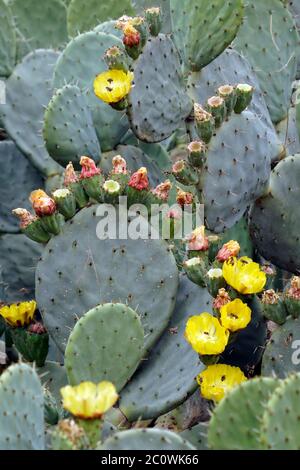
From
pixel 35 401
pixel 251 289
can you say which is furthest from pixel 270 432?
pixel 251 289

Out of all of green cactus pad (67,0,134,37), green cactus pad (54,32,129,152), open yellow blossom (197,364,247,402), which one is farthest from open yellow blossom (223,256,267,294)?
green cactus pad (67,0,134,37)

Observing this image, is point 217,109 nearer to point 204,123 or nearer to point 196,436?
point 204,123

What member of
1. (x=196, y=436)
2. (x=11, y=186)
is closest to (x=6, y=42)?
(x=11, y=186)

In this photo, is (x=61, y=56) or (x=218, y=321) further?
(x=61, y=56)

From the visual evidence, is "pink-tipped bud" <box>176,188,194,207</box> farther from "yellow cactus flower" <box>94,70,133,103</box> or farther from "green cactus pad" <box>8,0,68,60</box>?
"green cactus pad" <box>8,0,68,60</box>

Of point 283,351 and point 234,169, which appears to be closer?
point 283,351

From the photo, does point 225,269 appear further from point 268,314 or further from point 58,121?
point 58,121

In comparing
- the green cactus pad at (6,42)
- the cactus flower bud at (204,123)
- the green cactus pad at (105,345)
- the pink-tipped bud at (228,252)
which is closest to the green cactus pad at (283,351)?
the pink-tipped bud at (228,252)
